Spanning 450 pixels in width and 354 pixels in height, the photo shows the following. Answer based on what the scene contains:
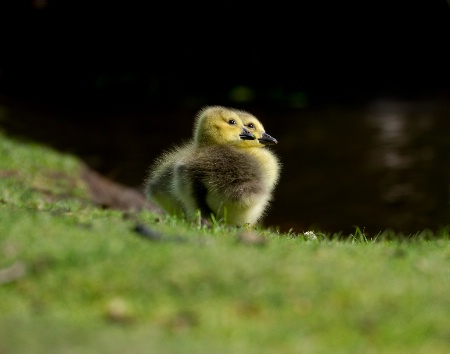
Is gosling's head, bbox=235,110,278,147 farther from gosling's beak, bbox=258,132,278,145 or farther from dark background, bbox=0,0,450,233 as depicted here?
dark background, bbox=0,0,450,233

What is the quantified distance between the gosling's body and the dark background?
34.5 ft

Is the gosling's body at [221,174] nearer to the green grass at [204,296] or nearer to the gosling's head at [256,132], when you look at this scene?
the gosling's head at [256,132]

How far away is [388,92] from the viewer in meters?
24.7

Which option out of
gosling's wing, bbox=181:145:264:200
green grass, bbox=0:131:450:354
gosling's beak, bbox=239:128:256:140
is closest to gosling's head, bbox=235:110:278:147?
gosling's beak, bbox=239:128:256:140

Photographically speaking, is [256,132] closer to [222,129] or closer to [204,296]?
[222,129]

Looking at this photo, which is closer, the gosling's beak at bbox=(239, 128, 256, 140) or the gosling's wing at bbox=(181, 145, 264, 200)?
the gosling's wing at bbox=(181, 145, 264, 200)

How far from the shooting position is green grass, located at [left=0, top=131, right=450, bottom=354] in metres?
4.66

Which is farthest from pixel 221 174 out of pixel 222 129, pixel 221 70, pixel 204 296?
pixel 221 70

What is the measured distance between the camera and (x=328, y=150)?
1795 cm

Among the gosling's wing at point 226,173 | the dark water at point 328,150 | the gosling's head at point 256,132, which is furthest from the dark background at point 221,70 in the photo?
the gosling's wing at point 226,173

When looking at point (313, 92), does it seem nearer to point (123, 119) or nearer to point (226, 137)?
point (123, 119)

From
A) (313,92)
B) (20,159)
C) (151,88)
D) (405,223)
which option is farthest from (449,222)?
(151,88)

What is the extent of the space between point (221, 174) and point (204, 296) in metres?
2.45

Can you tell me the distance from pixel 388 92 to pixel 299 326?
2048cm
